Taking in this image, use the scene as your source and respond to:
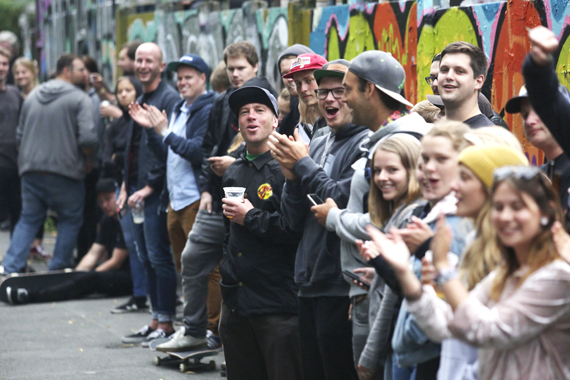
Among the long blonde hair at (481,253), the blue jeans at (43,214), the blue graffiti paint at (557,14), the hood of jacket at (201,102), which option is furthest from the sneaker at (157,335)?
the long blonde hair at (481,253)

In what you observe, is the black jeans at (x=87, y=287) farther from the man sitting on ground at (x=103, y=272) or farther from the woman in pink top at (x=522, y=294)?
the woman in pink top at (x=522, y=294)

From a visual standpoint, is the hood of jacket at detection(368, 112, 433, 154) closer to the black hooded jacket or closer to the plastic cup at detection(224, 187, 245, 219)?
the plastic cup at detection(224, 187, 245, 219)

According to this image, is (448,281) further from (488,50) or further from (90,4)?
(90,4)

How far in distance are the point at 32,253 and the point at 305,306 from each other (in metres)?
8.17

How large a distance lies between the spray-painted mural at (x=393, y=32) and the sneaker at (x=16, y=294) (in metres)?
3.74

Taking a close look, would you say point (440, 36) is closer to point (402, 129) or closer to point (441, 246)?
point (402, 129)

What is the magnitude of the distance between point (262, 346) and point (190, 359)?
1.84m

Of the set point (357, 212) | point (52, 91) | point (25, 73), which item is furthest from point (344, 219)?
point (25, 73)

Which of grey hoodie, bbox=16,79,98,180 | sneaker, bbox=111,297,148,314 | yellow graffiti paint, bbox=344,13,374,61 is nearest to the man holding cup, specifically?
yellow graffiti paint, bbox=344,13,374,61

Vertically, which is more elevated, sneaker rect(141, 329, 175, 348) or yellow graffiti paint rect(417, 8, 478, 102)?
yellow graffiti paint rect(417, 8, 478, 102)

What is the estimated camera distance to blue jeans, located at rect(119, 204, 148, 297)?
8.33 metres

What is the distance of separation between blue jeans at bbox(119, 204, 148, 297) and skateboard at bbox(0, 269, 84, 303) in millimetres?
953

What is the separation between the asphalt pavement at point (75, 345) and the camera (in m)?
6.28

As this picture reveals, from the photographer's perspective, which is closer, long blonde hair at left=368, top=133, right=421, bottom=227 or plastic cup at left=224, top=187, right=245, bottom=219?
long blonde hair at left=368, top=133, right=421, bottom=227
